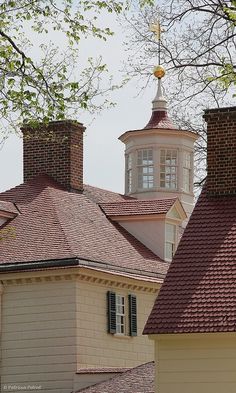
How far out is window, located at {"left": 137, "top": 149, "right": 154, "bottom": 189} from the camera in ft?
188

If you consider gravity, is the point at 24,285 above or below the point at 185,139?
below

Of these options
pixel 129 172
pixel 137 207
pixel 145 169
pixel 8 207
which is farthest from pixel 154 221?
pixel 129 172

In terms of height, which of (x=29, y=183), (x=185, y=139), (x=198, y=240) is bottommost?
(x=198, y=240)

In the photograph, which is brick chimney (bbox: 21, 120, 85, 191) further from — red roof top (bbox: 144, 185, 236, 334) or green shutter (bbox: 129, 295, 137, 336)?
red roof top (bbox: 144, 185, 236, 334)

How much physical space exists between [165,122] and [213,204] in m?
21.1

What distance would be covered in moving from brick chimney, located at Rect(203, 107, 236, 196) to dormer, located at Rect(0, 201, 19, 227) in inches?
392

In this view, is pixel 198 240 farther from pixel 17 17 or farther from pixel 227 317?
pixel 17 17

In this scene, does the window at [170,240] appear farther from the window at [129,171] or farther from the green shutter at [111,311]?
the window at [129,171]

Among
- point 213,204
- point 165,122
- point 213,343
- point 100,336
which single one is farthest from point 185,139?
point 213,343

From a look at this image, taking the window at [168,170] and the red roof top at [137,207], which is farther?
the window at [168,170]

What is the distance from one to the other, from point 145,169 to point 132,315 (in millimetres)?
13898

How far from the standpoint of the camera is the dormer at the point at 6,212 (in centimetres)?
4515

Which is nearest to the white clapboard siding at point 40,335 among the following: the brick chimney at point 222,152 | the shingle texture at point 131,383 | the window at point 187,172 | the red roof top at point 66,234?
the red roof top at point 66,234

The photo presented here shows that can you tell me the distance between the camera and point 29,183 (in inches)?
1889
